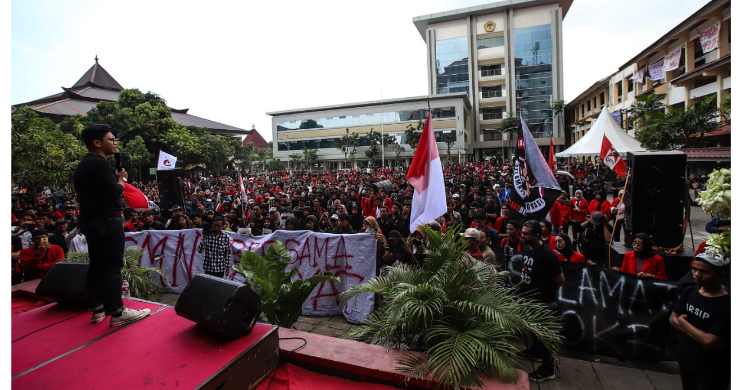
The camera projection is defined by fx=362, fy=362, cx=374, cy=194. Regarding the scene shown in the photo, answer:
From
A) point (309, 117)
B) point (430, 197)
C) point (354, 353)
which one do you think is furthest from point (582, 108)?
point (354, 353)

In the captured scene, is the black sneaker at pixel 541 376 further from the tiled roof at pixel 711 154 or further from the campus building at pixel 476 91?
the campus building at pixel 476 91

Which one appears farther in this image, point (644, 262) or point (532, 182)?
point (532, 182)

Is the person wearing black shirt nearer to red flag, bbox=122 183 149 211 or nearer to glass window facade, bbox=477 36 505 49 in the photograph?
red flag, bbox=122 183 149 211

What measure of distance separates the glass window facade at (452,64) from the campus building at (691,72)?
26.1m

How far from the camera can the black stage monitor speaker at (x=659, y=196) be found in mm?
5672

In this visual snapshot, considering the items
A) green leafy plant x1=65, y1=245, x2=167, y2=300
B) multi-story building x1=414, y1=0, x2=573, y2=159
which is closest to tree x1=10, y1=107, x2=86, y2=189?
green leafy plant x1=65, y1=245, x2=167, y2=300

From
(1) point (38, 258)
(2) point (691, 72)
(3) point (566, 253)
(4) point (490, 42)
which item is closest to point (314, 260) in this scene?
(3) point (566, 253)

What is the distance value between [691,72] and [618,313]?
891 inches

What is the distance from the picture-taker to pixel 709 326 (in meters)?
2.74

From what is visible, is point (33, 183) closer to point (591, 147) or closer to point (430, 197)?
point (430, 197)

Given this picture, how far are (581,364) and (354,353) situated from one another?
2927 mm

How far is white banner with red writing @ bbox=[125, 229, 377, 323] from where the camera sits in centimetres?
594

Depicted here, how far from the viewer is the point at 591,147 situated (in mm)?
13656

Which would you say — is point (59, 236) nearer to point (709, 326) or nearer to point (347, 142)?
point (709, 326)
